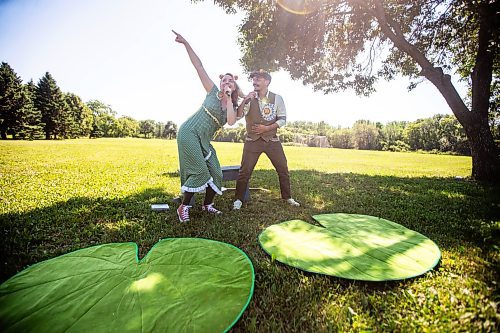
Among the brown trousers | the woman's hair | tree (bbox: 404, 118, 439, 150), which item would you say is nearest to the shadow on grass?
the brown trousers

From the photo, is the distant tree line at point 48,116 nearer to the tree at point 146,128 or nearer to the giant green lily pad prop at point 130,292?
the giant green lily pad prop at point 130,292

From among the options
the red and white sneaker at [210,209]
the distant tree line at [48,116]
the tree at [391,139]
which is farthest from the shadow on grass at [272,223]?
the tree at [391,139]

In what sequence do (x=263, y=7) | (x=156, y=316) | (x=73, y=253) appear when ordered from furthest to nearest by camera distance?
(x=263, y=7) < (x=73, y=253) < (x=156, y=316)

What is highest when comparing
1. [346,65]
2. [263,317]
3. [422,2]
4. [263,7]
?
[422,2]

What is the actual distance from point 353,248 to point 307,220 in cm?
101

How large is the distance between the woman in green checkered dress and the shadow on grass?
49 cm

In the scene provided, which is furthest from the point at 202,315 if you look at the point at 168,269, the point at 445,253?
the point at 445,253

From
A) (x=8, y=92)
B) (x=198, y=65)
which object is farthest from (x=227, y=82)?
(x=8, y=92)

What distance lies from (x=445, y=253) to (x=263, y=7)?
8.09m

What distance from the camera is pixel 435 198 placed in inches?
199

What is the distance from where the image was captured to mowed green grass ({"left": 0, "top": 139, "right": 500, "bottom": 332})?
159 cm

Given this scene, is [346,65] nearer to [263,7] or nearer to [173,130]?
[263,7]

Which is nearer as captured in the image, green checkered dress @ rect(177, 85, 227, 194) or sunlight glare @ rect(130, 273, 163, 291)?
sunlight glare @ rect(130, 273, 163, 291)

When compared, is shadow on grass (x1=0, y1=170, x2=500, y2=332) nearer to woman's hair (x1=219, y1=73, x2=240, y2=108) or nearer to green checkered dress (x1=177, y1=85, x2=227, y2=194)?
green checkered dress (x1=177, y1=85, x2=227, y2=194)
